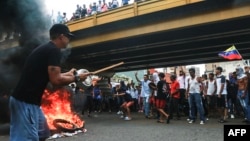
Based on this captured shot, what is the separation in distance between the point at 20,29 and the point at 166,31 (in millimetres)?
9780

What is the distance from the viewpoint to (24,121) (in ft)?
11.7

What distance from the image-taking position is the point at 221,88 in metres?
11.4

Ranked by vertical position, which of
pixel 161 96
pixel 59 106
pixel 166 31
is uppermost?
pixel 166 31

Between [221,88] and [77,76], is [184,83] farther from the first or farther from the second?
[77,76]

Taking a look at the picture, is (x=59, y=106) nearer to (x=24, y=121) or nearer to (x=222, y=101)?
(x=222, y=101)

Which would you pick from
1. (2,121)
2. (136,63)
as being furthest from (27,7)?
(136,63)

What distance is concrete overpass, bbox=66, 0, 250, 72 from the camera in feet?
55.6

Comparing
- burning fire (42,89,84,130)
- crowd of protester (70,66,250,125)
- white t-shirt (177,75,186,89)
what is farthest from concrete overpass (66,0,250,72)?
burning fire (42,89,84,130)

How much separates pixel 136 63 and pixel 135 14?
1393cm

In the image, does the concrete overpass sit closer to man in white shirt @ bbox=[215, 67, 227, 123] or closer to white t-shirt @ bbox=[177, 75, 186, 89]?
white t-shirt @ bbox=[177, 75, 186, 89]

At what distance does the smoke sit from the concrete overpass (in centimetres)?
807

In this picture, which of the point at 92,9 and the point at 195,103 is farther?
the point at 92,9

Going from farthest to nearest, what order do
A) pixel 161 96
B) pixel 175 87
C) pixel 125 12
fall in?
pixel 125 12, pixel 175 87, pixel 161 96

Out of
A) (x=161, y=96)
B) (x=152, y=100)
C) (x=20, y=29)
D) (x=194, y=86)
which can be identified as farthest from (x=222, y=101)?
(x=20, y=29)
